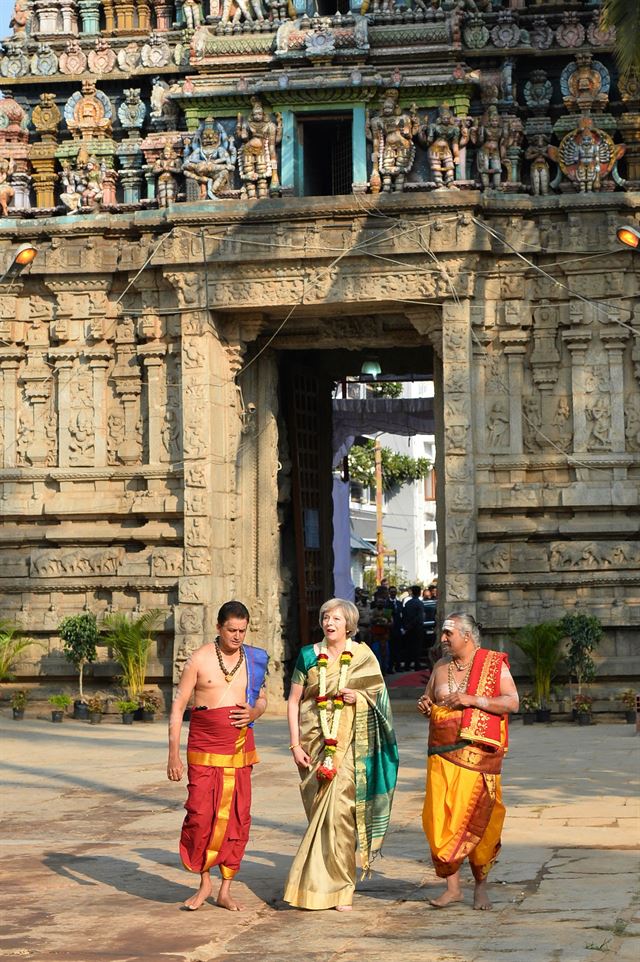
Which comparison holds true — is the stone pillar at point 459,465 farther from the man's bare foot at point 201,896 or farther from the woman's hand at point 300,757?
the man's bare foot at point 201,896

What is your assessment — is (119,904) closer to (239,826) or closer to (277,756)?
(239,826)

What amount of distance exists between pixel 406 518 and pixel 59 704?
166 ft

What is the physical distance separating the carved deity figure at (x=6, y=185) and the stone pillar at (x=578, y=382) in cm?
734

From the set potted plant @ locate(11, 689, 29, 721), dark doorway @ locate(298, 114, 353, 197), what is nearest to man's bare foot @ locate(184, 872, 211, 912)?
potted plant @ locate(11, 689, 29, 721)

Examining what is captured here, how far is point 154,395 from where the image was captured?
68.3ft

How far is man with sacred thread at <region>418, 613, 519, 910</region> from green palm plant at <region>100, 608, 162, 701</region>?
11.3 meters

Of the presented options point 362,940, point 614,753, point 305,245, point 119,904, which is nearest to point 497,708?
point 362,940

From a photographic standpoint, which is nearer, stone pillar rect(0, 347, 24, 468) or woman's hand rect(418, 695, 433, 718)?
woman's hand rect(418, 695, 433, 718)

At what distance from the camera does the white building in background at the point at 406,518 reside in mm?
66812

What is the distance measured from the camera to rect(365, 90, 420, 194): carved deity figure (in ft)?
65.9

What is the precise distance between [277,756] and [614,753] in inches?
127

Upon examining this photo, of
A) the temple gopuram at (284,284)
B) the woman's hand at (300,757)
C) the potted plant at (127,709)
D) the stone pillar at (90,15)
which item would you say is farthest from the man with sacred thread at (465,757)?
the stone pillar at (90,15)

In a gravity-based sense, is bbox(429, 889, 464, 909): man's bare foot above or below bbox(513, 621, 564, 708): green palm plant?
below

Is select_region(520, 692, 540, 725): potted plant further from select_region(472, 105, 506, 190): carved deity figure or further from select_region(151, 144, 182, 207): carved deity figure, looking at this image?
select_region(151, 144, 182, 207): carved deity figure
